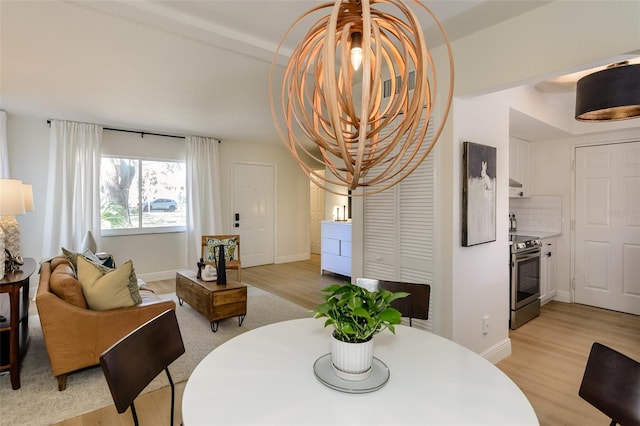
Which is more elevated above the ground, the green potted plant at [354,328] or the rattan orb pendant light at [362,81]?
the rattan orb pendant light at [362,81]

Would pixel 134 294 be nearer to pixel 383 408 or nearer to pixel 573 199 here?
pixel 383 408

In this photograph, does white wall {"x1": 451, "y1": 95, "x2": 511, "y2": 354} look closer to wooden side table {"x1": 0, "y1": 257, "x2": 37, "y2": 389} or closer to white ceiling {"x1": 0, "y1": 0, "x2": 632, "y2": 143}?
white ceiling {"x1": 0, "y1": 0, "x2": 632, "y2": 143}

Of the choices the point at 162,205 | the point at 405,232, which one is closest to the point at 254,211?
the point at 162,205

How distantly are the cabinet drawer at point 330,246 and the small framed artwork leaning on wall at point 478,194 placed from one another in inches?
126

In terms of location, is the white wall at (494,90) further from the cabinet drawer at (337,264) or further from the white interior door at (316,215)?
the white interior door at (316,215)

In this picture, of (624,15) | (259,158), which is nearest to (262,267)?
(259,158)

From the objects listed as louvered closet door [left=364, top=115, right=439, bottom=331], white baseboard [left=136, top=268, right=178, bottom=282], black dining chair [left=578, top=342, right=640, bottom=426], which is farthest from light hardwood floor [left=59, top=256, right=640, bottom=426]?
black dining chair [left=578, top=342, right=640, bottom=426]

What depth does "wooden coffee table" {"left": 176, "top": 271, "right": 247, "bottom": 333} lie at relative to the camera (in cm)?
333

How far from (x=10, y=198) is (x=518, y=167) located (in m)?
5.67

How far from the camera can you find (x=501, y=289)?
2951mm

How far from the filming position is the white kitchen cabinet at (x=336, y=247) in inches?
219

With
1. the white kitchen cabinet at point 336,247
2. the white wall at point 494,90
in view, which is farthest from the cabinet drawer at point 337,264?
the white wall at point 494,90

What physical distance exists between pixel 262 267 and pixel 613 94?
5906 mm

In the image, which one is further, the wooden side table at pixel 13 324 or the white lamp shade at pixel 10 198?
the white lamp shade at pixel 10 198
